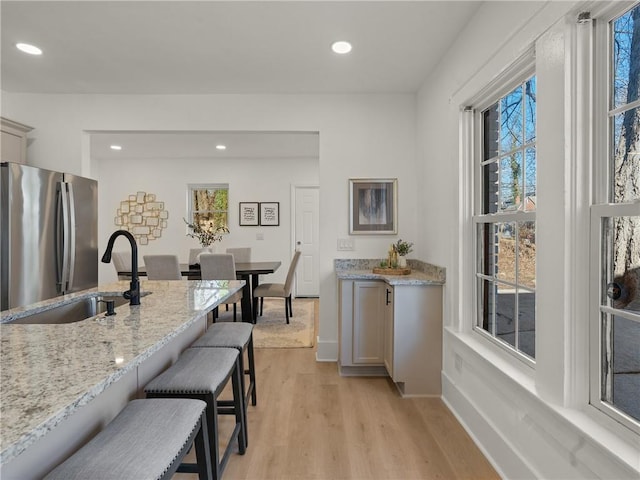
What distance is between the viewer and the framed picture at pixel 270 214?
6113 millimetres

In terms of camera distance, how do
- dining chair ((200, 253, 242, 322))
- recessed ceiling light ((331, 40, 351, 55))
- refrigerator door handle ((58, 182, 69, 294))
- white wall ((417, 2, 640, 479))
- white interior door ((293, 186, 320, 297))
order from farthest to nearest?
white interior door ((293, 186, 320, 297))
dining chair ((200, 253, 242, 322))
refrigerator door handle ((58, 182, 69, 294))
recessed ceiling light ((331, 40, 351, 55))
white wall ((417, 2, 640, 479))

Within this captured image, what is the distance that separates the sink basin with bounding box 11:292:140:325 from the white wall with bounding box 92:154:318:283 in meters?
4.27

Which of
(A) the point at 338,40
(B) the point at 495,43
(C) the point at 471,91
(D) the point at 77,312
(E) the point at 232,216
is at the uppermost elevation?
(A) the point at 338,40

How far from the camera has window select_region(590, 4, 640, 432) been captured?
114 cm

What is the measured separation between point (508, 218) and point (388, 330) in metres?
1.27

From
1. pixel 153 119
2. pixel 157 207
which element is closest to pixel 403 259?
pixel 153 119

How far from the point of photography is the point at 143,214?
20.0 feet

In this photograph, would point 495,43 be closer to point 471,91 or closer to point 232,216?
point 471,91

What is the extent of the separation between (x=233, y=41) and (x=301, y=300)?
441 centimetres

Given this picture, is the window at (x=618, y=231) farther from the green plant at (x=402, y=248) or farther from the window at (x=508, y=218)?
the green plant at (x=402, y=248)

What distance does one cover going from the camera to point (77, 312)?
1743mm

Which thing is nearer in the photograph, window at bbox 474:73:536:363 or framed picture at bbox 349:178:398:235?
window at bbox 474:73:536:363

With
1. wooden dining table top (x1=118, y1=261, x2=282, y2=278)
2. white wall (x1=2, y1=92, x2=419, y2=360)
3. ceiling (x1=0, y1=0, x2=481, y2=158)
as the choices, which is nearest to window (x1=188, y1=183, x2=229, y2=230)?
wooden dining table top (x1=118, y1=261, x2=282, y2=278)

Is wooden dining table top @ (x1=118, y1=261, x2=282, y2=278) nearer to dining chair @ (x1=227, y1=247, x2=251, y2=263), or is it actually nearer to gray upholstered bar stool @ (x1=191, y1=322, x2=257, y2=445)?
dining chair @ (x1=227, y1=247, x2=251, y2=263)
